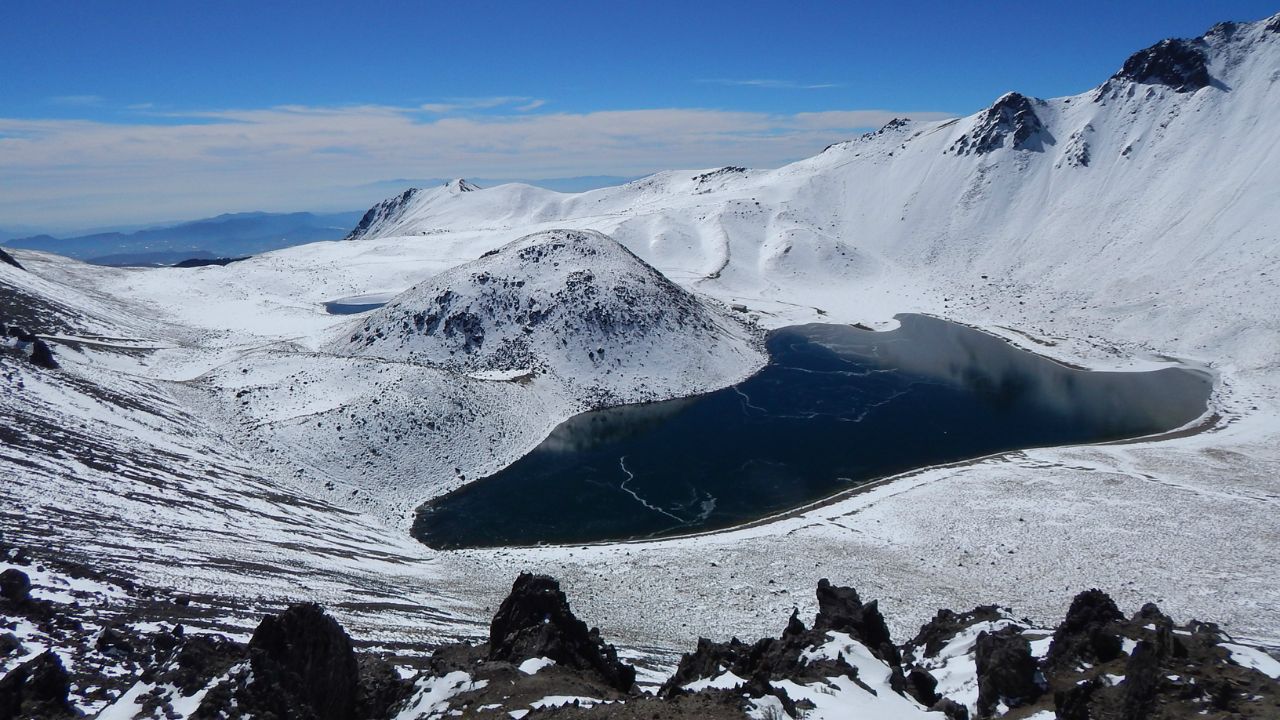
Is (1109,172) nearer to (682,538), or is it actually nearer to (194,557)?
(682,538)

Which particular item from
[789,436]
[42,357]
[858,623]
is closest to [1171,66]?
[789,436]

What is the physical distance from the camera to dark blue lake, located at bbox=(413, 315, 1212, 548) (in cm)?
4866

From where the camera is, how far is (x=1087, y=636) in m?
21.7

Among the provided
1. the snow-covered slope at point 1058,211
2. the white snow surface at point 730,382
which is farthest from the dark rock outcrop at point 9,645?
the snow-covered slope at point 1058,211

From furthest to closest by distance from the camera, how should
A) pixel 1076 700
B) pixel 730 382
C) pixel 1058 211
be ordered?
pixel 1058 211
pixel 730 382
pixel 1076 700

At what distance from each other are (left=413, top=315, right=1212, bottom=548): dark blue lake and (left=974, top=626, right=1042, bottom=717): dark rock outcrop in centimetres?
2578

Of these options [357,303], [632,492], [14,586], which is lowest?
[632,492]

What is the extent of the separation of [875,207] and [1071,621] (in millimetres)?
133372

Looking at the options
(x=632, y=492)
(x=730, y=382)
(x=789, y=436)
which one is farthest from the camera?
(x=730, y=382)

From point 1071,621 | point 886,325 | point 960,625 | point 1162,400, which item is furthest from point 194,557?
point 886,325

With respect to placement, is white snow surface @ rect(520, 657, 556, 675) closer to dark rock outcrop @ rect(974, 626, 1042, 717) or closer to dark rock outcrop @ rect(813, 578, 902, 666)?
dark rock outcrop @ rect(813, 578, 902, 666)

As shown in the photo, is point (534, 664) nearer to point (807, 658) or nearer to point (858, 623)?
point (807, 658)

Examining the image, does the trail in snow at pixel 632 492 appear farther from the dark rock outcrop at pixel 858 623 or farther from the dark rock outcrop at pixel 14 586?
the dark rock outcrop at pixel 14 586

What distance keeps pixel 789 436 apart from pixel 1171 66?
130 meters
